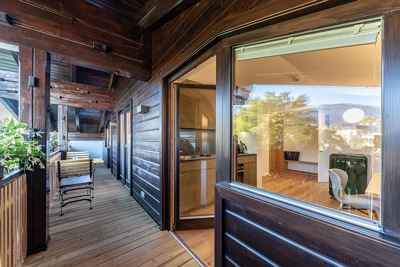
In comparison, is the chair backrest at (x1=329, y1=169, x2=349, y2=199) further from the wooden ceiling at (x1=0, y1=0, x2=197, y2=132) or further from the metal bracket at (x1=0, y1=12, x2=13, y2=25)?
the metal bracket at (x1=0, y1=12, x2=13, y2=25)

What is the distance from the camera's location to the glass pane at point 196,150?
273cm

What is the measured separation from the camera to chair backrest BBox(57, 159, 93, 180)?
10.5ft

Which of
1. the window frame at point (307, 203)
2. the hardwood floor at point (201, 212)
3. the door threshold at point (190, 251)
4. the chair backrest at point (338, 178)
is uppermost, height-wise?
the window frame at point (307, 203)

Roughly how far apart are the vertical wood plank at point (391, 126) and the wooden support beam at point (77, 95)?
6.22m

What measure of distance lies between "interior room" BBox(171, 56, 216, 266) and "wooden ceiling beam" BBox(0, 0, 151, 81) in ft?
2.64

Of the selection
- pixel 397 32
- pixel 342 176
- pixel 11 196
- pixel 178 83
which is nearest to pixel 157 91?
pixel 178 83

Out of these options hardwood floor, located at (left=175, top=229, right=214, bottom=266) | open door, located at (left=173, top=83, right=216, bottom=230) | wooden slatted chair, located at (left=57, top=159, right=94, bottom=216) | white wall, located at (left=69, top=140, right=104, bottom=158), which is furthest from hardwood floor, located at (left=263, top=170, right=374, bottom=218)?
white wall, located at (left=69, top=140, right=104, bottom=158)

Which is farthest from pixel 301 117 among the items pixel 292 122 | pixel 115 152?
pixel 115 152

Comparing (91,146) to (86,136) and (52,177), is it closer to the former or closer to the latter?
(86,136)

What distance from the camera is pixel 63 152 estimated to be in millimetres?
5254

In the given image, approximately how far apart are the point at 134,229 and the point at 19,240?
47.4 inches

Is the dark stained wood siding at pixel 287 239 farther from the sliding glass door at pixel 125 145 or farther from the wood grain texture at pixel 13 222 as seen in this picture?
the sliding glass door at pixel 125 145

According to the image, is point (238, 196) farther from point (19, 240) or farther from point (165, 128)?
point (19, 240)

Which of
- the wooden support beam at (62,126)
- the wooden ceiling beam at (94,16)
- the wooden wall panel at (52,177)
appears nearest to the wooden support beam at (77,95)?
the wooden support beam at (62,126)
